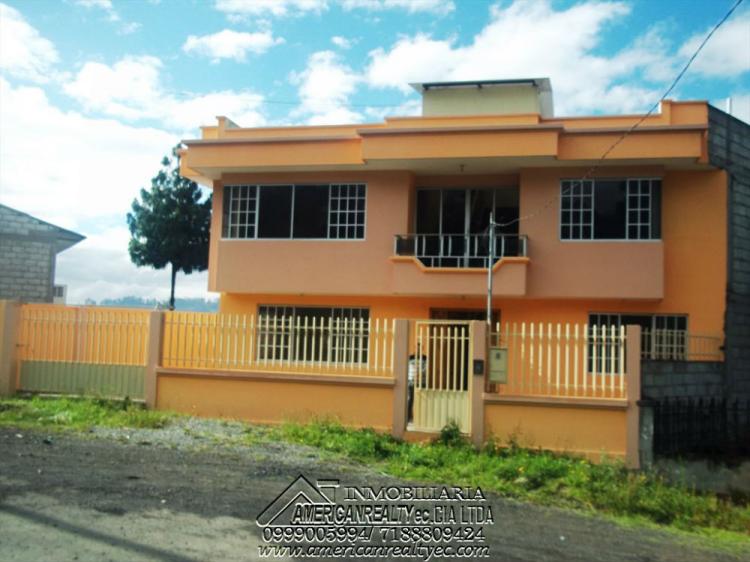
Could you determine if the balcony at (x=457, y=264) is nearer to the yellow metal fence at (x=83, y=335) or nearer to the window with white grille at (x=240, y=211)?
the window with white grille at (x=240, y=211)

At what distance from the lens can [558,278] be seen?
14.1 metres

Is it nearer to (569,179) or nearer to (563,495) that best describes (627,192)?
(569,179)

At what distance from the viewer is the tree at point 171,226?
25859mm

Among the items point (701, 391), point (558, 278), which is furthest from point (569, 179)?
point (701, 391)

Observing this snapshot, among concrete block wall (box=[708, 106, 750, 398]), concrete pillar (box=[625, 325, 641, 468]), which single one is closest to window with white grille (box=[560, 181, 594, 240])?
concrete block wall (box=[708, 106, 750, 398])

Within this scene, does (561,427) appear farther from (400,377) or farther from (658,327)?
(658,327)

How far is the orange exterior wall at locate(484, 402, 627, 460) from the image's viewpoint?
9.34 metres

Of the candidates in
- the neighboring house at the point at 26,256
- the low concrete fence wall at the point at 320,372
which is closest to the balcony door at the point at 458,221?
the low concrete fence wall at the point at 320,372

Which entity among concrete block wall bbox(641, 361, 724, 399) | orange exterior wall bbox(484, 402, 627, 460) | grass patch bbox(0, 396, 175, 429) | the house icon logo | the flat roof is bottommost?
the house icon logo

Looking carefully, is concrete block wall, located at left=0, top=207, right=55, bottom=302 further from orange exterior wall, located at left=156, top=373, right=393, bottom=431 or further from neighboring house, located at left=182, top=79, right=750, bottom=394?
orange exterior wall, located at left=156, top=373, right=393, bottom=431

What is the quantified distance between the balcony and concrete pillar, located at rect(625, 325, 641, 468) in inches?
182

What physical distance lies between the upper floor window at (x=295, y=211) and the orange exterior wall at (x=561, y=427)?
651 cm

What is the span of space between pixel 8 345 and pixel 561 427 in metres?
9.63

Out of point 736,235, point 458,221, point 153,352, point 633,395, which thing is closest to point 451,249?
point 458,221
